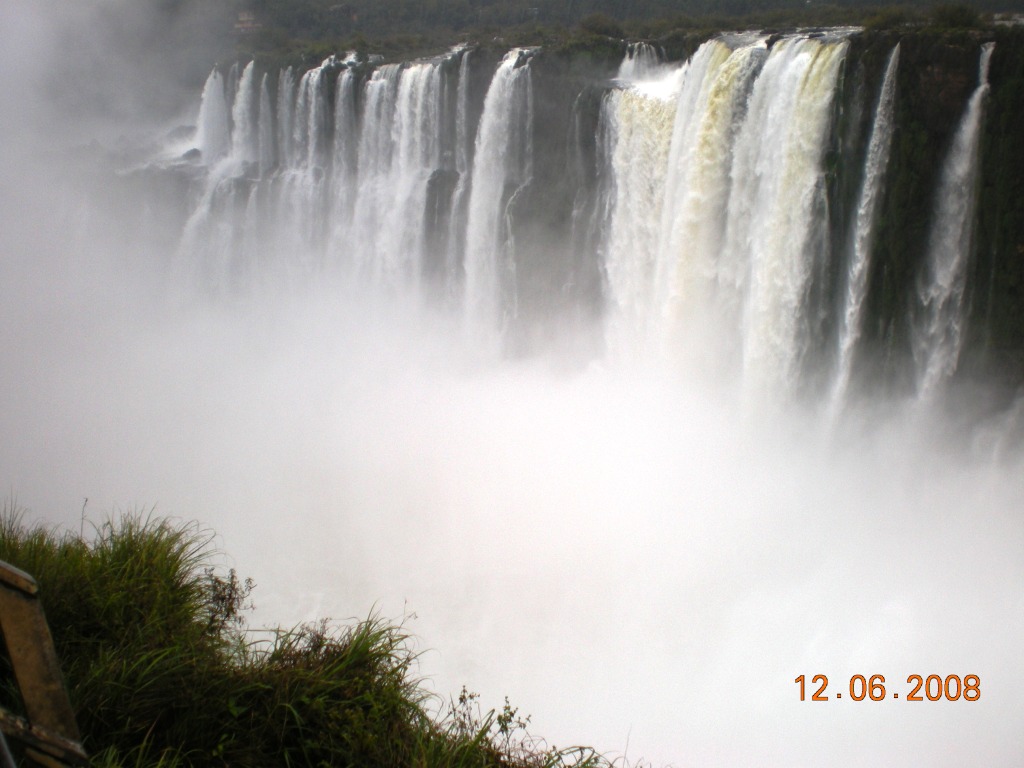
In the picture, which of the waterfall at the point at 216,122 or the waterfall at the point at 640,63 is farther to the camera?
the waterfall at the point at 216,122

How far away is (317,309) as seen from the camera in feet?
56.6

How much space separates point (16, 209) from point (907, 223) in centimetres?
2238

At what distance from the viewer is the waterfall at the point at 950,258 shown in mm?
8344

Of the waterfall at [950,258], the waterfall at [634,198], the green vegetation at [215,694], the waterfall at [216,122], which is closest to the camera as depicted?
the green vegetation at [215,694]

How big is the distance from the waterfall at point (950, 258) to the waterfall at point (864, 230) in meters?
0.60

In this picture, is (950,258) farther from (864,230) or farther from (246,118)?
(246,118)

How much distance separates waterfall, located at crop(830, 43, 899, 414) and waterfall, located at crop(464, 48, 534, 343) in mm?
6143

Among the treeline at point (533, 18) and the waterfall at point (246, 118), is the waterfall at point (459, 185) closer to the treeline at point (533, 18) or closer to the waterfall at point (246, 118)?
the treeline at point (533, 18)

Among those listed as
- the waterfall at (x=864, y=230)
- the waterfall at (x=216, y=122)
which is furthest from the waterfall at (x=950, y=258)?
the waterfall at (x=216, y=122)

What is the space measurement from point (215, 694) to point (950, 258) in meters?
8.32

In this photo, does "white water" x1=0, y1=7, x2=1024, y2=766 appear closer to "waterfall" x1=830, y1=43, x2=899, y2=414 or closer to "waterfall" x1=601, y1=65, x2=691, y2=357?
"waterfall" x1=601, y1=65, x2=691, y2=357

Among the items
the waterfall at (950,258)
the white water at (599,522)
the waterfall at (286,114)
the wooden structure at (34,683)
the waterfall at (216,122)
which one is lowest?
the wooden structure at (34,683)

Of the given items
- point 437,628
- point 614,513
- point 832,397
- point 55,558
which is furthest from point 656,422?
point 55,558

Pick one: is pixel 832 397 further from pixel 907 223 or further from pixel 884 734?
pixel 884 734
